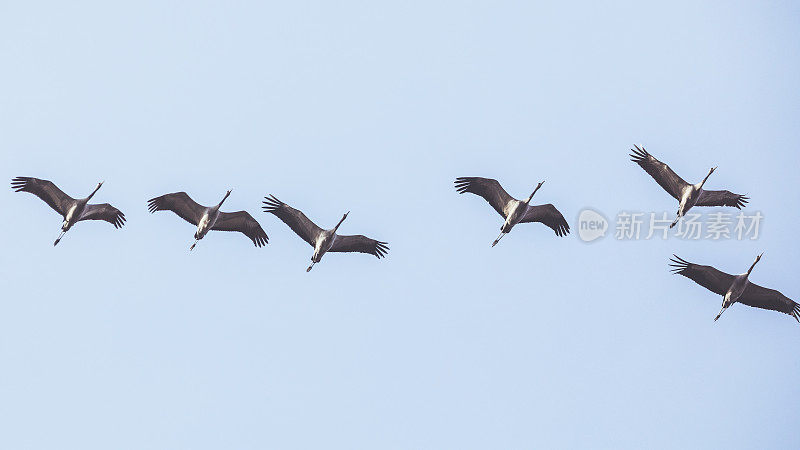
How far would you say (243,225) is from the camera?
49156 millimetres

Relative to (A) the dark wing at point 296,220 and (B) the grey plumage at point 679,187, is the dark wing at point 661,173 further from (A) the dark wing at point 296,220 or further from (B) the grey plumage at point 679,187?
(A) the dark wing at point 296,220

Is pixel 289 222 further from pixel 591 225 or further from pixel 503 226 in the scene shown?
pixel 591 225

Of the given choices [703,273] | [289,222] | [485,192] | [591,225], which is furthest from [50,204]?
[703,273]

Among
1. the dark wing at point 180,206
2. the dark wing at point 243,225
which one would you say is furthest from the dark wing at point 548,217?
the dark wing at point 180,206

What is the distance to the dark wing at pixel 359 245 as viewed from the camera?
48.4 metres

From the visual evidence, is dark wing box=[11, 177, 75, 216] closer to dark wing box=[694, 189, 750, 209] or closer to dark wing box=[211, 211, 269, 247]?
dark wing box=[211, 211, 269, 247]

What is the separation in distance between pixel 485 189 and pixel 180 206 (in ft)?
36.3

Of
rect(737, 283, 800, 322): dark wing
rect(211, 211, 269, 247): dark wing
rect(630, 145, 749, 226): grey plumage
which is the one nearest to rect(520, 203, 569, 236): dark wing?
rect(630, 145, 749, 226): grey plumage

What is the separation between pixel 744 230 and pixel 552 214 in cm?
725

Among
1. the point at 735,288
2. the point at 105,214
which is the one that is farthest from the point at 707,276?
the point at 105,214

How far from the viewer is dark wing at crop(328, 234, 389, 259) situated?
48.4 m

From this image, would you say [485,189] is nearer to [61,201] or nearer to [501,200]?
[501,200]

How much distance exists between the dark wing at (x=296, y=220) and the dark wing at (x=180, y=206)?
9.43 ft

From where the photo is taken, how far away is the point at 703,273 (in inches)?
1853
